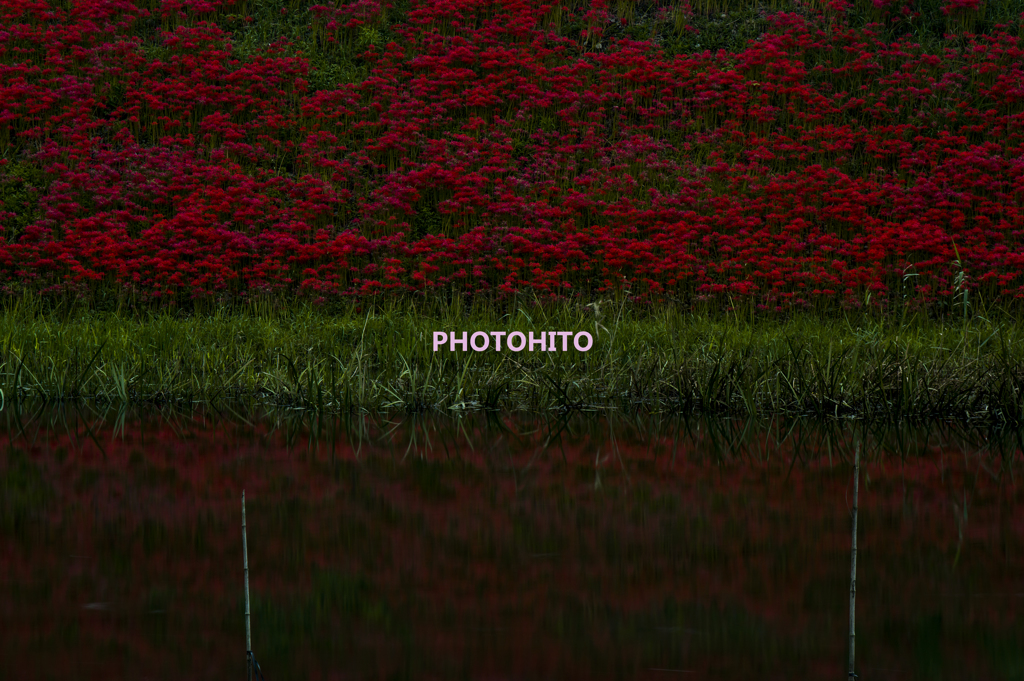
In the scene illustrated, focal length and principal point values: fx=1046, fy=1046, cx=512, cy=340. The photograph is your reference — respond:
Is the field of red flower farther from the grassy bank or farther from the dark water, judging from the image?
the dark water

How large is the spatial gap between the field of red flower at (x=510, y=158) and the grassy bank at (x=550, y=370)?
280 centimetres

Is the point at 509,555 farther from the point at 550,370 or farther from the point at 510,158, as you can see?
the point at 510,158

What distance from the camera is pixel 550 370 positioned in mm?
8562

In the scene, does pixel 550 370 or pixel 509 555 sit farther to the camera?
pixel 550 370

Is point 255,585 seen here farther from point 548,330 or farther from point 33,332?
point 33,332

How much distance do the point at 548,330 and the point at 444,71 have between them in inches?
287

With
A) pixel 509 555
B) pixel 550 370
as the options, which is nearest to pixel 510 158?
pixel 550 370

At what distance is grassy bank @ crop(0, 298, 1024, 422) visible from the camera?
785 centimetres

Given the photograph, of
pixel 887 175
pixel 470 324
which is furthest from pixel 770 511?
pixel 887 175

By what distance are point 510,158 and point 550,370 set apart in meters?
6.18

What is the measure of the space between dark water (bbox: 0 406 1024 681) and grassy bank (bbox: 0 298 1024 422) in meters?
0.86

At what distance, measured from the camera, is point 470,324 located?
995 centimetres

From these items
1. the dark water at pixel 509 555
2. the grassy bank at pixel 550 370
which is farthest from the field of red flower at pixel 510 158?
the dark water at pixel 509 555

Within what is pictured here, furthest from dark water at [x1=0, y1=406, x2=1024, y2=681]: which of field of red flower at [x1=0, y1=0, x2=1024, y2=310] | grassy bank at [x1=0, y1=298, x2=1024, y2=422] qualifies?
field of red flower at [x1=0, y1=0, x2=1024, y2=310]
